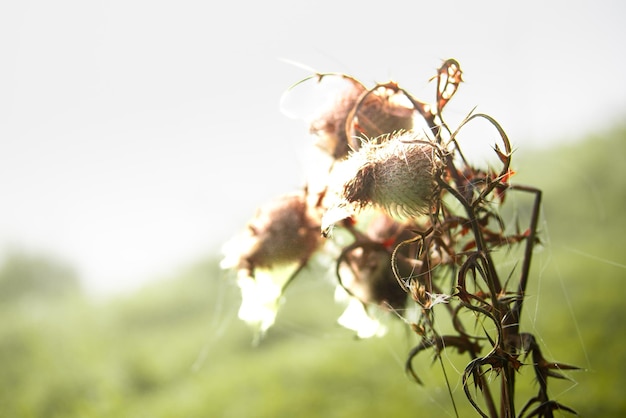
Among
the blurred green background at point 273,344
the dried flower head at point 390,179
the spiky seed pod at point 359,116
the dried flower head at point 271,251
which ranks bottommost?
the blurred green background at point 273,344

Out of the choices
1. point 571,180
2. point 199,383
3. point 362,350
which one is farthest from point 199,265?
point 571,180

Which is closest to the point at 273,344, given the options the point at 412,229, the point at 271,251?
the point at 271,251

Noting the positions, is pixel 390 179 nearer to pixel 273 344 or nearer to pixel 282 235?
pixel 282 235

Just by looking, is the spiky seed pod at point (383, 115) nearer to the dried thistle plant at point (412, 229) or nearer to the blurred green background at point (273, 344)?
the dried thistle plant at point (412, 229)

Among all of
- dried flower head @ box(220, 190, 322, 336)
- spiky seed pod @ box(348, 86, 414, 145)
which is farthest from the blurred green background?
spiky seed pod @ box(348, 86, 414, 145)

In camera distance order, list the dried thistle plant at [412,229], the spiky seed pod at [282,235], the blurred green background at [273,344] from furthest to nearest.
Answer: the blurred green background at [273,344]
the spiky seed pod at [282,235]
the dried thistle plant at [412,229]

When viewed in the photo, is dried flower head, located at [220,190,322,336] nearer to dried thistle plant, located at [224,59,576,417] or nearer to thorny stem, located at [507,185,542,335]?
dried thistle plant, located at [224,59,576,417]

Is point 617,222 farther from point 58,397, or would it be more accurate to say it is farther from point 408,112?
point 408,112

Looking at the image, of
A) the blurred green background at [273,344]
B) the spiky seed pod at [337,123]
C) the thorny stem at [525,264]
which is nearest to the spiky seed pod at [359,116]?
the spiky seed pod at [337,123]
